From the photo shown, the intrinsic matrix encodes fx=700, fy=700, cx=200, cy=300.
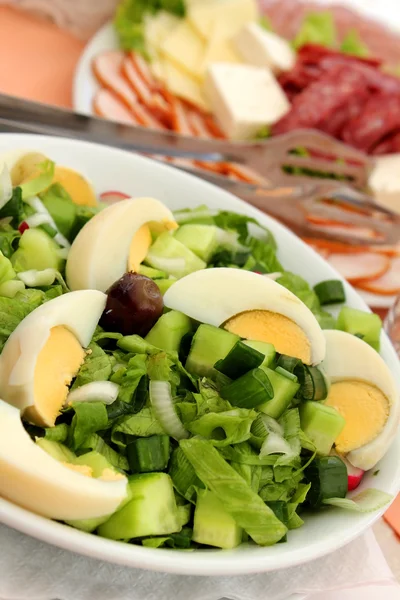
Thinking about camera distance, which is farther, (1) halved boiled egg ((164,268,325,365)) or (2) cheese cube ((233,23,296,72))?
(2) cheese cube ((233,23,296,72))

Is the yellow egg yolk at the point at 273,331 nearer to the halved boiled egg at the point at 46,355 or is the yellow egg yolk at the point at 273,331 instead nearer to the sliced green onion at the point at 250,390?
the sliced green onion at the point at 250,390

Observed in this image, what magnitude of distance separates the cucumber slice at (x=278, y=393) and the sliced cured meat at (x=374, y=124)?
192cm

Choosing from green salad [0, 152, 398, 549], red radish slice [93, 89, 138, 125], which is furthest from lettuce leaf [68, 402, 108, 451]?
red radish slice [93, 89, 138, 125]

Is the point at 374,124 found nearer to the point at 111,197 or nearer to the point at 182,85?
the point at 182,85

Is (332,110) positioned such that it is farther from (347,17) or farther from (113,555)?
(113,555)

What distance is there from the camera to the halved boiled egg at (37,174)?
1.58 m

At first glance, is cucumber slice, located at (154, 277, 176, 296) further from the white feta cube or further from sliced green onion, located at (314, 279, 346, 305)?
the white feta cube

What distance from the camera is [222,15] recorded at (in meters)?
3.15

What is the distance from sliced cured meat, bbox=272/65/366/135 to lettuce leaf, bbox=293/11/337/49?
1.43 feet

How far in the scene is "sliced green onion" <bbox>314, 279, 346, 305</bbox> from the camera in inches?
67.7

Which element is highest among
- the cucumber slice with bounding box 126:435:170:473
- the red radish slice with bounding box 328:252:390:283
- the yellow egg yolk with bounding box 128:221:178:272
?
the yellow egg yolk with bounding box 128:221:178:272

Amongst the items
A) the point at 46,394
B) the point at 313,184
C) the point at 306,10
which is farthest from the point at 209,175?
the point at 306,10

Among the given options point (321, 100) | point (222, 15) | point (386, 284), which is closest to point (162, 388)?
point (386, 284)

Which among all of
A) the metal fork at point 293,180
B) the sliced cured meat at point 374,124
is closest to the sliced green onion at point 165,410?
the metal fork at point 293,180
